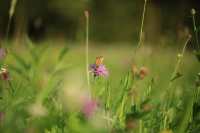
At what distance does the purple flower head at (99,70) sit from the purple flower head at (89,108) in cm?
36

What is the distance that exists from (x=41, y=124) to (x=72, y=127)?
7 cm

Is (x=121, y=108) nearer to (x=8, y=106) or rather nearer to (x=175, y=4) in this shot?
(x=8, y=106)

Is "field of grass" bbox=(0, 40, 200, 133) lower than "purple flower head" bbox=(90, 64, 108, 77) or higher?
lower

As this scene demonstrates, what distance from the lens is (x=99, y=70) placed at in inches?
65.8

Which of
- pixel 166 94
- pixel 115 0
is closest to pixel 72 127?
pixel 166 94

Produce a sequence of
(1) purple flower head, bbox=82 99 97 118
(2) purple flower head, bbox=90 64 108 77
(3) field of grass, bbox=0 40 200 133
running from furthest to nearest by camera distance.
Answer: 1. (2) purple flower head, bbox=90 64 108 77
2. (1) purple flower head, bbox=82 99 97 118
3. (3) field of grass, bbox=0 40 200 133

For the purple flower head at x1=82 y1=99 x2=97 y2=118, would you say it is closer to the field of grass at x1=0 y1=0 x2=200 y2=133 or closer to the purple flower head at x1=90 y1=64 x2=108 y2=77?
the field of grass at x1=0 y1=0 x2=200 y2=133

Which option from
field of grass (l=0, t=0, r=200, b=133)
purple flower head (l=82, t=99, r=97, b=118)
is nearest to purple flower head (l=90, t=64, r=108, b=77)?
field of grass (l=0, t=0, r=200, b=133)

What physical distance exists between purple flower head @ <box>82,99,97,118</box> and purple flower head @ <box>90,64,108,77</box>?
358 mm

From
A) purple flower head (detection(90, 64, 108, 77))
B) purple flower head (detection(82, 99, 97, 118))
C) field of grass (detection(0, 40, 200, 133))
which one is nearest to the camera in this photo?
field of grass (detection(0, 40, 200, 133))

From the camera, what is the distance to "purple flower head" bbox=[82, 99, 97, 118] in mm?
1293

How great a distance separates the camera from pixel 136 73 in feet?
5.35

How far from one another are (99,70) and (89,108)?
38 centimetres

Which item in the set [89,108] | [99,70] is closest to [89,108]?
[89,108]
